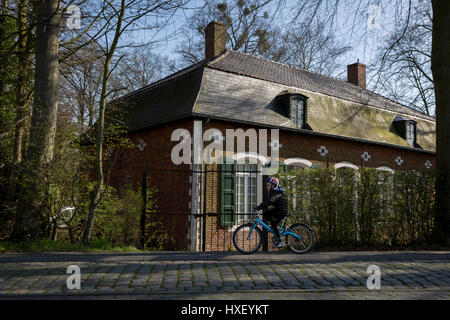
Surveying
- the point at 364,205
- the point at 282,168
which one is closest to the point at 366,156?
the point at 282,168

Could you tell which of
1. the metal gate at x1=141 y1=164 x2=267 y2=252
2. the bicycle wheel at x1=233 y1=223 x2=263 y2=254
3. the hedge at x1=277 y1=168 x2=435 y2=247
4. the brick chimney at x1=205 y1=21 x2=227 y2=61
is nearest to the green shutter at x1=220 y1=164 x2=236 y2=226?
the metal gate at x1=141 y1=164 x2=267 y2=252

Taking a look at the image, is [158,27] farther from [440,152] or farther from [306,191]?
[440,152]

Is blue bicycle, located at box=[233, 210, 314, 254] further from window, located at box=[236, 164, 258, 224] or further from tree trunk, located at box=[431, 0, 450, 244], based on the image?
window, located at box=[236, 164, 258, 224]

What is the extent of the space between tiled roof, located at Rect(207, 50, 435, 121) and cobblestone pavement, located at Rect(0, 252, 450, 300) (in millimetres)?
9043

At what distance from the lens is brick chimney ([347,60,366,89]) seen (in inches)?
1045

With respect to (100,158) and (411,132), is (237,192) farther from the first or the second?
(411,132)

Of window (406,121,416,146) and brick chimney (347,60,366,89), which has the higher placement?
brick chimney (347,60,366,89)

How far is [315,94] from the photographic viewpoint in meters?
18.6

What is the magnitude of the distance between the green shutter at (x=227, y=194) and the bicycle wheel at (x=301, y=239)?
4.90 meters

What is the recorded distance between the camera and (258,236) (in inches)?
345

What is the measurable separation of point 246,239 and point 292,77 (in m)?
12.6

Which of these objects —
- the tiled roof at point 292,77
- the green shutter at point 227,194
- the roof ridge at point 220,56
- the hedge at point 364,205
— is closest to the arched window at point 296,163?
the green shutter at point 227,194

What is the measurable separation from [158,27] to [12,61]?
4.40 metres

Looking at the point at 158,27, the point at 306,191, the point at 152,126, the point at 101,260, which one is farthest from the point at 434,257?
the point at 152,126
